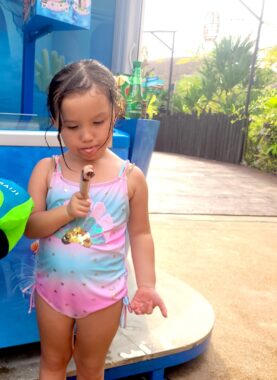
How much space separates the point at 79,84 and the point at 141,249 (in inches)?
16.5

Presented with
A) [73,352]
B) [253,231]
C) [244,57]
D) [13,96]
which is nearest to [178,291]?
[73,352]

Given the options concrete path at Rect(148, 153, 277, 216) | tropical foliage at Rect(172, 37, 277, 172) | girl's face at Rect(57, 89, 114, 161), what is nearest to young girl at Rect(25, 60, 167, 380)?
girl's face at Rect(57, 89, 114, 161)

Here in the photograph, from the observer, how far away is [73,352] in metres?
1.21

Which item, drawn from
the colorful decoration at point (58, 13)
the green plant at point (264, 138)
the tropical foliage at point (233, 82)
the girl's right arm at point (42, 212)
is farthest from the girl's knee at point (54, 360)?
the tropical foliage at point (233, 82)

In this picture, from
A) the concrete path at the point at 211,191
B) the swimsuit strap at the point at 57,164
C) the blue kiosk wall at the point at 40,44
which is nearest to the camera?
the swimsuit strap at the point at 57,164

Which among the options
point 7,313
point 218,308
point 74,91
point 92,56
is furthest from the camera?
point 92,56

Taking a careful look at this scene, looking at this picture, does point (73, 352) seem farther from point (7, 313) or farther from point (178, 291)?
point (178, 291)

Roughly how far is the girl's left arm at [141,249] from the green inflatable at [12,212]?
0.25 m

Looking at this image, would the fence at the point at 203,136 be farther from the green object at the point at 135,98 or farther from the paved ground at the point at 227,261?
the green object at the point at 135,98

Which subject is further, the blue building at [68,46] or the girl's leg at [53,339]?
the blue building at [68,46]

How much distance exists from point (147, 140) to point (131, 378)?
819 mm

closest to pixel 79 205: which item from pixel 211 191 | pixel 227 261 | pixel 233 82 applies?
pixel 227 261

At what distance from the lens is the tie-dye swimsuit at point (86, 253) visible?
1050 mm

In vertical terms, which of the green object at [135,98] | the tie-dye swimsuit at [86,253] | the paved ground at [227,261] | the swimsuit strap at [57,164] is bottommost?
the paved ground at [227,261]
